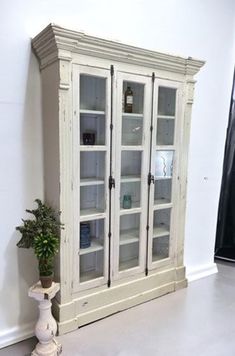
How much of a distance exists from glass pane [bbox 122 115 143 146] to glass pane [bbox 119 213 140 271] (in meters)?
0.63

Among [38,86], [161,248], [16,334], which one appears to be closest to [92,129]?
[38,86]

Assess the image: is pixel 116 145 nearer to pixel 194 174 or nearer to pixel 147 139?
pixel 147 139

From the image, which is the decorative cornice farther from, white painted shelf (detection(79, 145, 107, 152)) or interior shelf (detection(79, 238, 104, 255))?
interior shelf (detection(79, 238, 104, 255))

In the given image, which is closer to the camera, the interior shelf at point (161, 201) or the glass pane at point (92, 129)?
the glass pane at point (92, 129)

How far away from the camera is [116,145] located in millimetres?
2268

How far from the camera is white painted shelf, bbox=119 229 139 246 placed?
250cm

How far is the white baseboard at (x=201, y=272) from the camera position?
312 centimetres

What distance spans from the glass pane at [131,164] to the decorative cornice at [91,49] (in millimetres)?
709

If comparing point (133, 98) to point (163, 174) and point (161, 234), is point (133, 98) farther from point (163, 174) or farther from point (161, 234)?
point (161, 234)

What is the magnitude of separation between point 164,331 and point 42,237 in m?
1.20

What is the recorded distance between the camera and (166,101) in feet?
8.50

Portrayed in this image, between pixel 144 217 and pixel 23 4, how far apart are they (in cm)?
181

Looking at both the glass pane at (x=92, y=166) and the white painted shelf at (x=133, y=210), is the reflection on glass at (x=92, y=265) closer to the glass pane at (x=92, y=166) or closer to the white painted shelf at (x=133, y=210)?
the white painted shelf at (x=133, y=210)

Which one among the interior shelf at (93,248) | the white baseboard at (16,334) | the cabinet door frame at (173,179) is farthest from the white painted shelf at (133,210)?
the white baseboard at (16,334)
